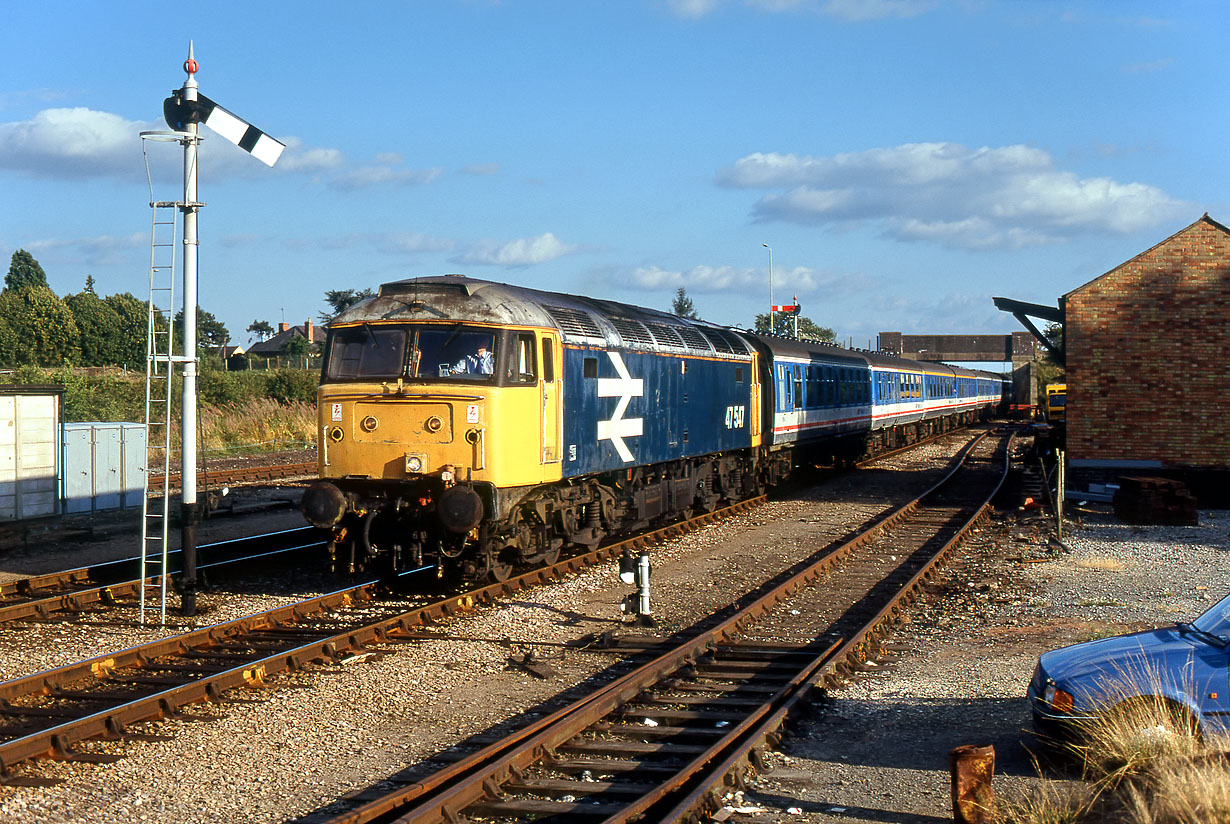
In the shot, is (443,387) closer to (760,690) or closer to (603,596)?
(603,596)

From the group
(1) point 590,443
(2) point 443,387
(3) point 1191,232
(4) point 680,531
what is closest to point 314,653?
(2) point 443,387

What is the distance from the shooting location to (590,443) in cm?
1447

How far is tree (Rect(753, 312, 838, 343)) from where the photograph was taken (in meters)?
61.8

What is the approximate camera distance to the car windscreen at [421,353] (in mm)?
12391

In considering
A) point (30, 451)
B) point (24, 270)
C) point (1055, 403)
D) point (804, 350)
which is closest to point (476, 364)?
point (30, 451)

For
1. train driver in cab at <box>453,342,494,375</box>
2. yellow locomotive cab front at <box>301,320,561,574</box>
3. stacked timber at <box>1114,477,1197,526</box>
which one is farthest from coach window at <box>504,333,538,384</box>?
stacked timber at <box>1114,477,1197,526</box>

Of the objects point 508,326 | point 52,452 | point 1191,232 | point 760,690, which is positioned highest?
point 1191,232

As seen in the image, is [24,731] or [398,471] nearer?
[24,731]

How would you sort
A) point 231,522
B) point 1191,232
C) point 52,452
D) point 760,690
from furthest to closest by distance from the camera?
point 1191,232
point 231,522
point 52,452
point 760,690

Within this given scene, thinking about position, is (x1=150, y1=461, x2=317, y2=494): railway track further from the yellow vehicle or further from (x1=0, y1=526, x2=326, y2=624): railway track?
the yellow vehicle

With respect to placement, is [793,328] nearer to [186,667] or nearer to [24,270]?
[186,667]

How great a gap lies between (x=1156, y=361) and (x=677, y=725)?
670 inches

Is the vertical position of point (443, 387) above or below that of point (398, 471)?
above

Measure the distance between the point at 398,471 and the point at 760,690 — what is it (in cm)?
493
